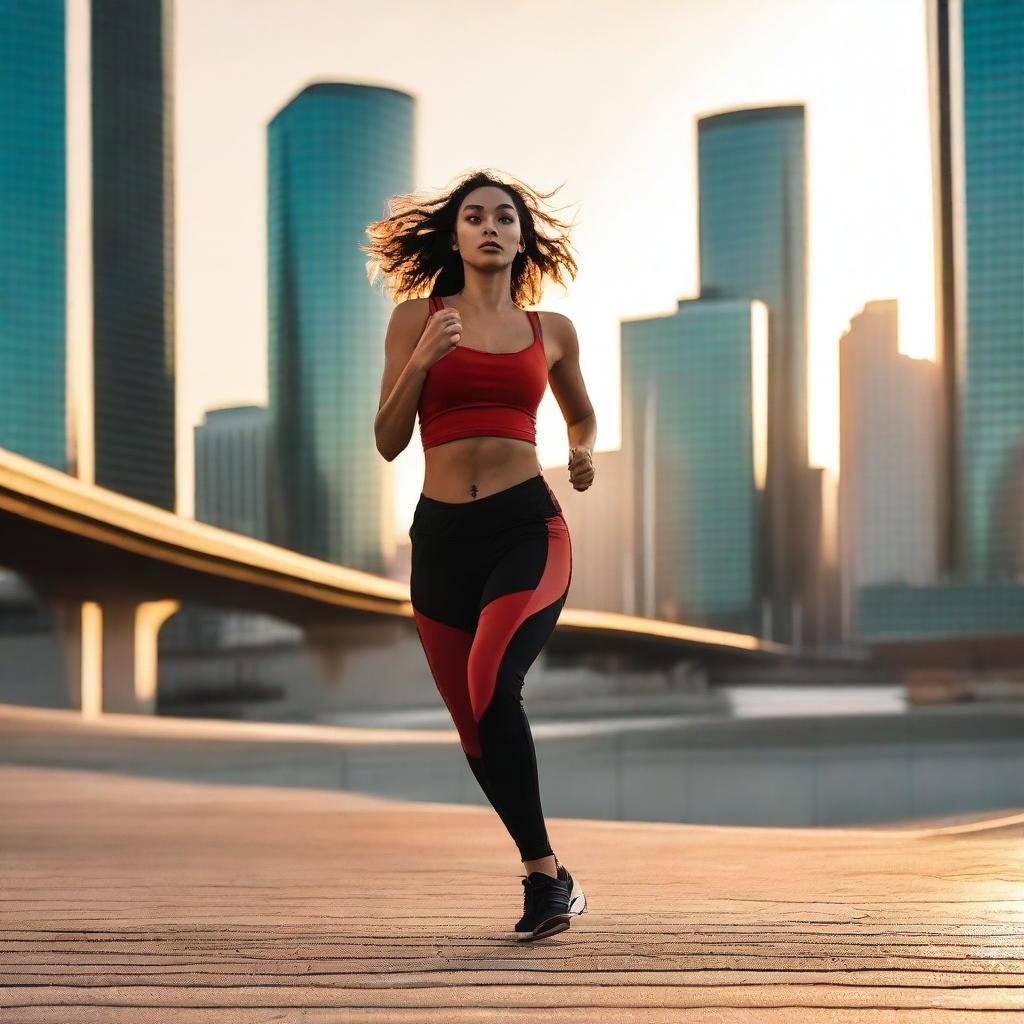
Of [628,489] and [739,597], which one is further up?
[628,489]

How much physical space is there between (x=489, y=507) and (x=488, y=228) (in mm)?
719

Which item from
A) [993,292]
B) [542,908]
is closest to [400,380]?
[542,908]

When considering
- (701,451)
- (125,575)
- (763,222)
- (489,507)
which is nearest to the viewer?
(489,507)

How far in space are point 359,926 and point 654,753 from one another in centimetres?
1862

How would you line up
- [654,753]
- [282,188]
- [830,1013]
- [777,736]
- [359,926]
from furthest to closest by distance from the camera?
[282,188] → [777,736] → [654,753] → [359,926] → [830,1013]

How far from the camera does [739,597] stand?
5527 inches

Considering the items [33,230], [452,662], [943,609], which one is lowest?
[943,609]

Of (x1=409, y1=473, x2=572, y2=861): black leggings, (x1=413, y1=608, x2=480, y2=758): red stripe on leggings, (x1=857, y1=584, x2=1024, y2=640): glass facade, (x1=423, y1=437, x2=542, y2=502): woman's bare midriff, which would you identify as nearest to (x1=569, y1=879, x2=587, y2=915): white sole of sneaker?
(x1=409, y1=473, x2=572, y2=861): black leggings

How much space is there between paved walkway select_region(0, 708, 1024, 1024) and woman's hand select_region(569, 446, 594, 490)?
1054 mm

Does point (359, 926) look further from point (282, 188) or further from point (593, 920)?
point (282, 188)

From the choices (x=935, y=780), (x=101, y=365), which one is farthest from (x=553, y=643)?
(x=101, y=365)

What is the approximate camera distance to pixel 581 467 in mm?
3449

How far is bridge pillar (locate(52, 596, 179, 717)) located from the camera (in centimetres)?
2895

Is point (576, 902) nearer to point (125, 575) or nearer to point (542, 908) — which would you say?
point (542, 908)
